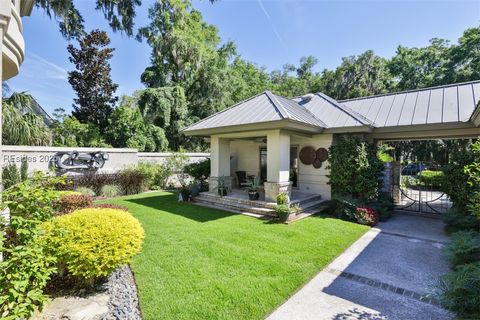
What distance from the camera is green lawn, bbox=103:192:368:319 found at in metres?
3.62

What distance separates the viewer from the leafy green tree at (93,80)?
1803cm

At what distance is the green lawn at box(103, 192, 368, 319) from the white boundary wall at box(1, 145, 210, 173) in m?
6.13

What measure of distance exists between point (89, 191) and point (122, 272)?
8.48 metres

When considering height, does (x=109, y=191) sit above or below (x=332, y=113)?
below

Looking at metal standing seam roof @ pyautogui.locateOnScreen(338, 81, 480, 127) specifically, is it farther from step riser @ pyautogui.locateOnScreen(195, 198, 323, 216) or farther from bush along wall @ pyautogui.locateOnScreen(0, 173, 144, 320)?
bush along wall @ pyautogui.locateOnScreen(0, 173, 144, 320)

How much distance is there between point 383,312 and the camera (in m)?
3.58

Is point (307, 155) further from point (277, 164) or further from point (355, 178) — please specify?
point (277, 164)

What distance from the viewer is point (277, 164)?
8758 mm

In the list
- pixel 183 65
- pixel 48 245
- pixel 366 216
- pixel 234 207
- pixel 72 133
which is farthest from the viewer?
pixel 183 65

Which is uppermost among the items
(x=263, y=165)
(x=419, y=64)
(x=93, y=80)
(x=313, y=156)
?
(x=419, y=64)

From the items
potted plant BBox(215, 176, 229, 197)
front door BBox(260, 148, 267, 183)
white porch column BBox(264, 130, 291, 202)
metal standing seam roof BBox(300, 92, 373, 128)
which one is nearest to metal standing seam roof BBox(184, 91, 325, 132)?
metal standing seam roof BBox(300, 92, 373, 128)

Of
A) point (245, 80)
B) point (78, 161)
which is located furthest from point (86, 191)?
point (245, 80)

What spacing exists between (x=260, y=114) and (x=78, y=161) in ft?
31.4

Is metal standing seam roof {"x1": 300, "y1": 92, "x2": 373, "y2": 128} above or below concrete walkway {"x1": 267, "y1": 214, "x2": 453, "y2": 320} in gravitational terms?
above
